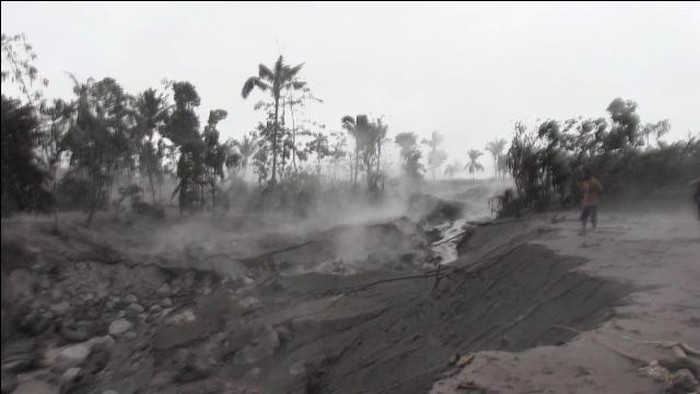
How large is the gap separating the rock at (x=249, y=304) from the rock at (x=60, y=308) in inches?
183

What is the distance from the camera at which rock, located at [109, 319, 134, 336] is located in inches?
543

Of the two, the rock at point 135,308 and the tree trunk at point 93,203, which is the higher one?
the tree trunk at point 93,203

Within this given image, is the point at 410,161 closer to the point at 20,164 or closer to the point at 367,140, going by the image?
the point at 367,140

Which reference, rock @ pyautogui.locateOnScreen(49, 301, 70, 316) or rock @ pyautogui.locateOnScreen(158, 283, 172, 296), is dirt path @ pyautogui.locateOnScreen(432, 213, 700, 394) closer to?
rock @ pyautogui.locateOnScreen(49, 301, 70, 316)

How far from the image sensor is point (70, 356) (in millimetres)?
11953

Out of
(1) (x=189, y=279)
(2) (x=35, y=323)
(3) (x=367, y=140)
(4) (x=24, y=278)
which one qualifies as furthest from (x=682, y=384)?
(3) (x=367, y=140)

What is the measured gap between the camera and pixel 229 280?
17.6 m

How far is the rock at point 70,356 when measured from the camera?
459 inches

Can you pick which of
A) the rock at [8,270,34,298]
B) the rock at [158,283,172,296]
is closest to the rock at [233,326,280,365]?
the rock at [158,283,172,296]

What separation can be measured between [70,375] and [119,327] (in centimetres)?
292

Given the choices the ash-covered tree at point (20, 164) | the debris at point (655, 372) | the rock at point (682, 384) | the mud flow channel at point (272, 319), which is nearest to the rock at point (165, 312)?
the mud flow channel at point (272, 319)

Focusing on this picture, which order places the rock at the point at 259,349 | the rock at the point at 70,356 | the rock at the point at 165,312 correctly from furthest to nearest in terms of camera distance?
1. the rock at the point at 165,312
2. the rock at the point at 70,356
3. the rock at the point at 259,349

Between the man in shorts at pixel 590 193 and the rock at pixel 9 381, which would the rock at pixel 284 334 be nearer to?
the rock at pixel 9 381

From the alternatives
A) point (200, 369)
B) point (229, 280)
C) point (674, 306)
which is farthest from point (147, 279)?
point (674, 306)
